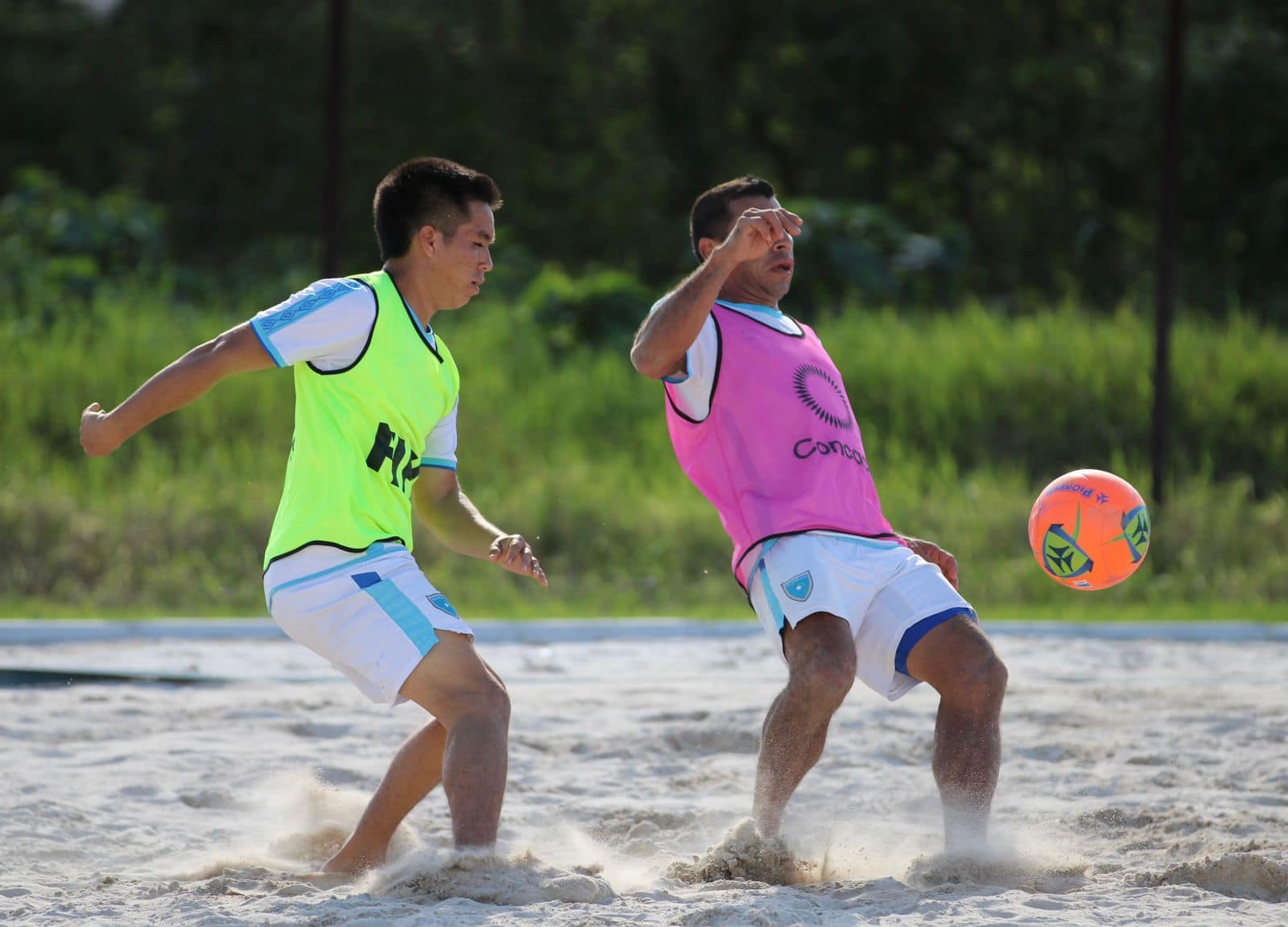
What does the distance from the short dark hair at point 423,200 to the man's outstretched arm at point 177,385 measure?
501 mm

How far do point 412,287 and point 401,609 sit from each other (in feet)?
2.78

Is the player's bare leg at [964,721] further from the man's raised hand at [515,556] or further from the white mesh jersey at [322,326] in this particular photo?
the white mesh jersey at [322,326]

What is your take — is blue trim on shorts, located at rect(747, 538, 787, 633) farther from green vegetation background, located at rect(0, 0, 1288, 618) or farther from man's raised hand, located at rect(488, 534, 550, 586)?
green vegetation background, located at rect(0, 0, 1288, 618)

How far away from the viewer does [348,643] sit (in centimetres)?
379

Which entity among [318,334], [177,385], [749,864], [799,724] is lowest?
[749,864]

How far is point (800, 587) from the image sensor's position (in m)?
4.14

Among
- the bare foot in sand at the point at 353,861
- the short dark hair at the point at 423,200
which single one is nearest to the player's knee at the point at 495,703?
the bare foot in sand at the point at 353,861

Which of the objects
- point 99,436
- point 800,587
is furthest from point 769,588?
point 99,436

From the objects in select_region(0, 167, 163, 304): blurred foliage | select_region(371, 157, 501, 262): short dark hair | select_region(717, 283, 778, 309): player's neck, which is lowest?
select_region(717, 283, 778, 309): player's neck

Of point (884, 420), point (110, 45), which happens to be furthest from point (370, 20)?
point (884, 420)

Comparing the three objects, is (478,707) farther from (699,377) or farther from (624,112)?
(624,112)

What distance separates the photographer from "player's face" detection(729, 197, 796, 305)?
4512 mm

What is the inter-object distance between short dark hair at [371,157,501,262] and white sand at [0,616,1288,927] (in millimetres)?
1562

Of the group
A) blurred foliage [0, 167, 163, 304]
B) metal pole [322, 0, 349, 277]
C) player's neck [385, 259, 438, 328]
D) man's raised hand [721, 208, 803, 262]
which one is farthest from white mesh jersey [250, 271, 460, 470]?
blurred foliage [0, 167, 163, 304]
